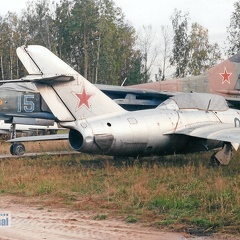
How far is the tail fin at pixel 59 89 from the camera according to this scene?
1169 centimetres

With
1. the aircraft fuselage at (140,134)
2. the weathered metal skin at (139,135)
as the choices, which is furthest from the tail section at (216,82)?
the weathered metal skin at (139,135)

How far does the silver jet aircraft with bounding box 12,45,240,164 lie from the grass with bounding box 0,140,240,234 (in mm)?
576

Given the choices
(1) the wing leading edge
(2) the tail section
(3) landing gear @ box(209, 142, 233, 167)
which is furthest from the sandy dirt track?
(2) the tail section

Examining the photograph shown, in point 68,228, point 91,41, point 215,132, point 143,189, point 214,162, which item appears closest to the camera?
point 68,228

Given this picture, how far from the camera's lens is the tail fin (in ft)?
38.3

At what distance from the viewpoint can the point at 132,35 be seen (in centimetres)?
6012

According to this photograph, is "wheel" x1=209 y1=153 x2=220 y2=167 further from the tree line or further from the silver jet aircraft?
the tree line

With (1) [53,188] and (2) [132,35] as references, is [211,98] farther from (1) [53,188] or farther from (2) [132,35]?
(2) [132,35]

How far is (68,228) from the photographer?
21.3 feet

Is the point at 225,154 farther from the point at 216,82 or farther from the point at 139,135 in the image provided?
the point at 216,82

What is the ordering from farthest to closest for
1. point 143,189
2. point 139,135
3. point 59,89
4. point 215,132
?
point 215,132
point 59,89
point 139,135
point 143,189

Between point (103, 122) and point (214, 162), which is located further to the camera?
point (214, 162)

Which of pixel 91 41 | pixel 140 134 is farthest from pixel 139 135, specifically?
pixel 91 41

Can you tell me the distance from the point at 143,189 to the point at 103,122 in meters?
2.76
